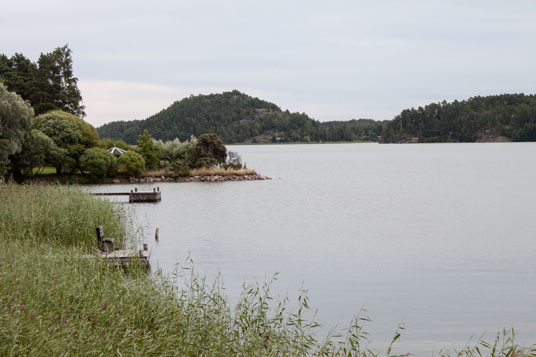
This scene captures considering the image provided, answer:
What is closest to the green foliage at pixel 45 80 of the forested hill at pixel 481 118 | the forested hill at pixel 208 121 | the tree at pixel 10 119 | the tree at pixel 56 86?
the tree at pixel 56 86

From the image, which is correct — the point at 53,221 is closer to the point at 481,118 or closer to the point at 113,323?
the point at 113,323

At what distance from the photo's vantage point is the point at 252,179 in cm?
5809

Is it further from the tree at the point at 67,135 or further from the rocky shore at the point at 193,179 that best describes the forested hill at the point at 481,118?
the tree at the point at 67,135

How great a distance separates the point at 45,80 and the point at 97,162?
75.6 feet

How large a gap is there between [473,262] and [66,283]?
14639 mm

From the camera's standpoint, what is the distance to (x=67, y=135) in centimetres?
4950

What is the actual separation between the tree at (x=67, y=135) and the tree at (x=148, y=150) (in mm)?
5109

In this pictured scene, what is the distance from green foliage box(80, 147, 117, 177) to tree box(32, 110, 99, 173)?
3.03 ft

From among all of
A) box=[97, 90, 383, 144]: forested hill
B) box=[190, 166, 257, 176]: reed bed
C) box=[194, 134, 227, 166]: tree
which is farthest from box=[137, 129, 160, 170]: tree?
box=[97, 90, 383, 144]: forested hill

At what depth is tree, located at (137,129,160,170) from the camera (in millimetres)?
55469

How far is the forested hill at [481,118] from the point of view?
585 feet

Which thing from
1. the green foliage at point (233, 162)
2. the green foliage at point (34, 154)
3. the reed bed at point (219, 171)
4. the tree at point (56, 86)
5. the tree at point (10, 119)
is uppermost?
the tree at point (56, 86)

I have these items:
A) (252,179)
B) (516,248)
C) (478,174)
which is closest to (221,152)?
(252,179)

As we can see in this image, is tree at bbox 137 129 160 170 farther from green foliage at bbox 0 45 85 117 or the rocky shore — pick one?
green foliage at bbox 0 45 85 117
